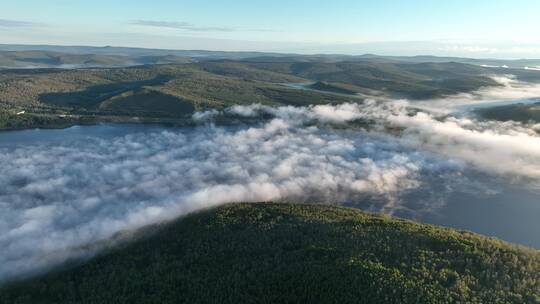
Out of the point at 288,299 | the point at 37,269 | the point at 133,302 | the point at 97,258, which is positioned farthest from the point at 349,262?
the point at 37,269

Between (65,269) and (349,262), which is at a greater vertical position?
(349,262)

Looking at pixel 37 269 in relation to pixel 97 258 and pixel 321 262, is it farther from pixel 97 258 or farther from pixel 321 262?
pixel 321 262

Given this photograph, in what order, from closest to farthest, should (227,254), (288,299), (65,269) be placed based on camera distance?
(288,299)
(227,254)
(65,269)

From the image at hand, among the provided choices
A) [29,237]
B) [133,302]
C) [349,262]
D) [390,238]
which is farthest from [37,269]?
[390,238]

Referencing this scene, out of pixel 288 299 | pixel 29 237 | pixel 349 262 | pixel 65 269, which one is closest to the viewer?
pixel 288 299

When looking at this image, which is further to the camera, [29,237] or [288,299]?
[29,237]

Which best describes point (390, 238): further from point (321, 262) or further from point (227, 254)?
point (227, 254)
